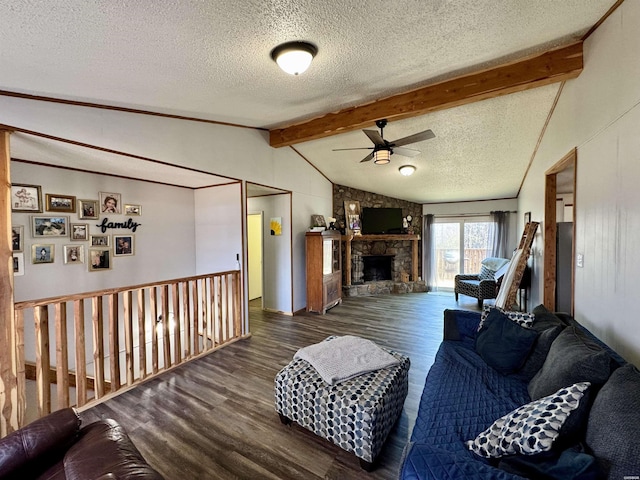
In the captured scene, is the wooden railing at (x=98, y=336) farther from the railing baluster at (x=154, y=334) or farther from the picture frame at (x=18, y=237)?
the picture frame at (x=18, y=237)

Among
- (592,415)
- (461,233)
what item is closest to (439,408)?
(592,415)

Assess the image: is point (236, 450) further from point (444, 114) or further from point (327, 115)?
point (444, 114)

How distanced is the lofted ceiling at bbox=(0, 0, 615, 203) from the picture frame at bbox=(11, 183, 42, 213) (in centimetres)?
37

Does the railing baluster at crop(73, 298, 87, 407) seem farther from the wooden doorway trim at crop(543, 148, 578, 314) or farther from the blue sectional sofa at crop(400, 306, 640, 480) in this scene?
the wooden doorway trim at crop(543, 148, 578, 314)

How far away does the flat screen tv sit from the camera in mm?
6945

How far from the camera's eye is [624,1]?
5.90 ft

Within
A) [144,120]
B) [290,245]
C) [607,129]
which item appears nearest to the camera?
[607,129]

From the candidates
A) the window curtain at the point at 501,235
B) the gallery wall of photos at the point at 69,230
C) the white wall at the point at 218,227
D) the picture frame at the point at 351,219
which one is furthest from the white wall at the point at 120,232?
the window curtain at the point at 501,235

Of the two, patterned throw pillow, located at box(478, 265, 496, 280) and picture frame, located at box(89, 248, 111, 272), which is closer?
picture frame, located at box(89, 248, 111, 272)

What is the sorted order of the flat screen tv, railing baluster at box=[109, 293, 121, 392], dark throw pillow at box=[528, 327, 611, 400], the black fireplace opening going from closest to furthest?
dark throw pillow at box=[528, 327, 611, 400], railing baluster at box=[109, 293, 121, 392], the flat screen tv, the black fireplace opening

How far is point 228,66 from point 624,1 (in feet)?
8.85

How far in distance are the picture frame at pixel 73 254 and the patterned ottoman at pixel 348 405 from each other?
3049mm

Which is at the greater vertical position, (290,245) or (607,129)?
(607,129)

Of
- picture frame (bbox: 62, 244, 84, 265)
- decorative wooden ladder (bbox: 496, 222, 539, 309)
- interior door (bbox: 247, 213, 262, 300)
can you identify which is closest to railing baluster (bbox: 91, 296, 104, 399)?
picture frame (bbox: 62, 244, 84, 265)
